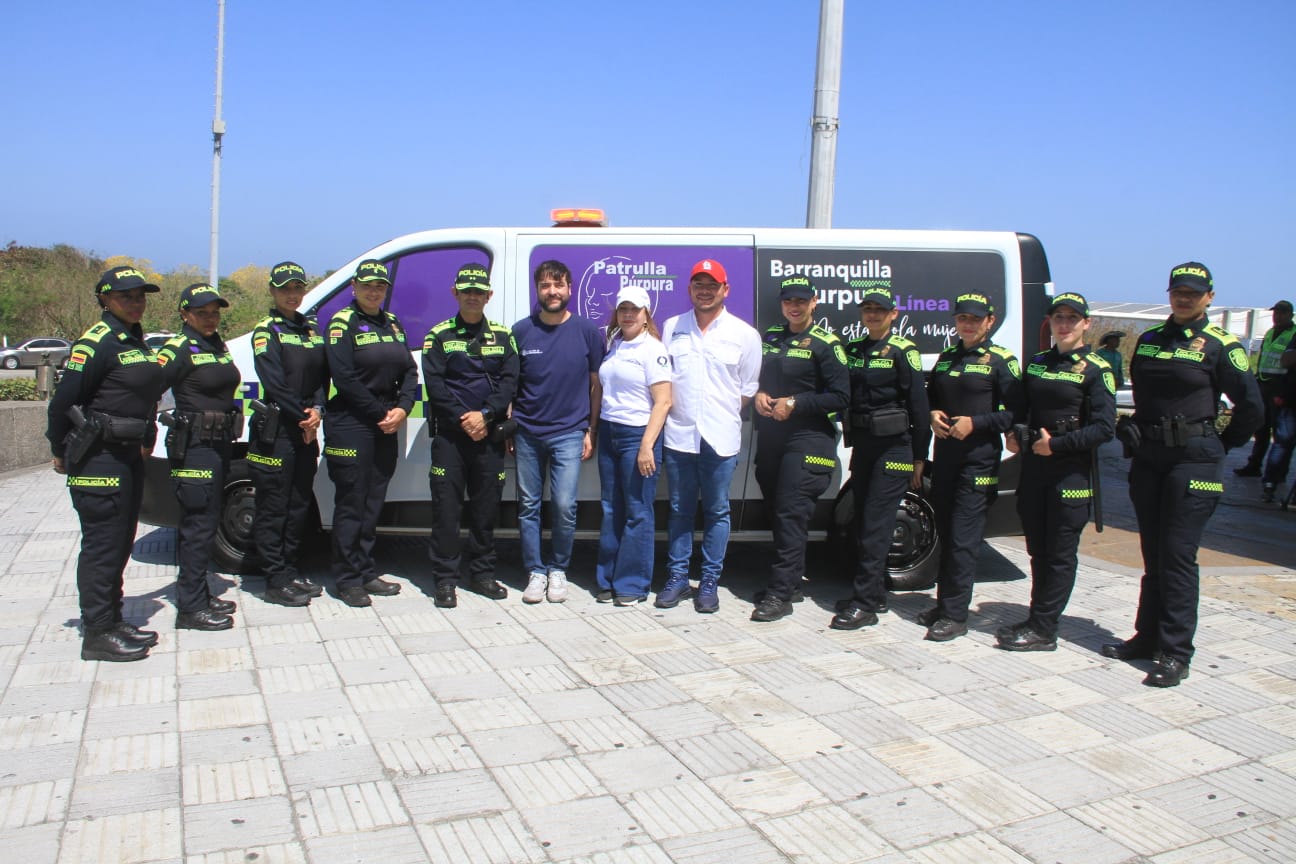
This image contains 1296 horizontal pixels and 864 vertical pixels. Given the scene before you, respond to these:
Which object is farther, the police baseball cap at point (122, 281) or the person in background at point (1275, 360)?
the person in background at point (1275, 360)

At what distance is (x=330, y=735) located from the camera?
386 cm

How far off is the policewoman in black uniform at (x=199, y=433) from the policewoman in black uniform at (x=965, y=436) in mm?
3671

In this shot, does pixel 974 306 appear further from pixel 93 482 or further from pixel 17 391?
pixel 17 391

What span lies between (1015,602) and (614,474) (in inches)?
101

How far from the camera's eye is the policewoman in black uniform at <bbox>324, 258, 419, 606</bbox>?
17.5 ft

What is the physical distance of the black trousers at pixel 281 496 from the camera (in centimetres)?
540

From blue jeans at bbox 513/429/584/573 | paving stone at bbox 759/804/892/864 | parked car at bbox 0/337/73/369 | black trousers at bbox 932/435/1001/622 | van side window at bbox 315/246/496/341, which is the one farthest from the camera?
parked car at bbox 0/337/73/369

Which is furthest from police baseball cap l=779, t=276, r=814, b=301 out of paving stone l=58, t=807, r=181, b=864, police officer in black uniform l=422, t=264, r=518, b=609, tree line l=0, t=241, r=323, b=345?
tree line l=0, t=241, r=323, b=345

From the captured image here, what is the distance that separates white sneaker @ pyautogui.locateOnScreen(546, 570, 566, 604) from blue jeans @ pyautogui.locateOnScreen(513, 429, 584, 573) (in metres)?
0.04

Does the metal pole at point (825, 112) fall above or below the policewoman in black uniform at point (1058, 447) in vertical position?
above

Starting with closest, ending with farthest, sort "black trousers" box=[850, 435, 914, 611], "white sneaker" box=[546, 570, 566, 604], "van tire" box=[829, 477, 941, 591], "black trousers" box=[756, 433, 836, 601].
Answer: "black trousers" box=[850, 435, 914, 611] < "black trousers" box=[756, 433, 836, 601] < "white sneaker" box=[546, 570, 566, 604] < "van tire" box=[829, 477, 941, 591]

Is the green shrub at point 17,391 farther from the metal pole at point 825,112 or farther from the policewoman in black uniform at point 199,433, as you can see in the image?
Result: the metal pole at point 825,112

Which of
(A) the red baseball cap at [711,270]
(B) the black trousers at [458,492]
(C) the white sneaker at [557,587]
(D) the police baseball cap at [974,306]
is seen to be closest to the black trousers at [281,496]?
(B) the black trousers at [458,492]

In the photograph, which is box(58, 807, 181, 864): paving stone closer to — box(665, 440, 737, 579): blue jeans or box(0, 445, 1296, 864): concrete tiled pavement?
box(0, 445, 1296, 864): concrete tiled pavement
